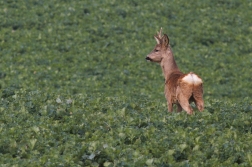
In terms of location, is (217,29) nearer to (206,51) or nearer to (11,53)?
(206,51)

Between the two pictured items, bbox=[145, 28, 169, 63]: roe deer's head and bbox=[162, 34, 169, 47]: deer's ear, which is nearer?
bbox=[162, 34, 169, 47]: deer's ear

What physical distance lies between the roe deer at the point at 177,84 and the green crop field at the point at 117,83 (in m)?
0.26

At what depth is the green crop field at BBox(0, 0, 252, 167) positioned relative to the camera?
10906 millimetres

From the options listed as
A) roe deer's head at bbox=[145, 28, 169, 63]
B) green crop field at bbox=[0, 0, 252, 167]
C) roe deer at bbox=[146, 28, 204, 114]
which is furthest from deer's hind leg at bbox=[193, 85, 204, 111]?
roe deer's head at bbox=[145, 28, 169, 63]

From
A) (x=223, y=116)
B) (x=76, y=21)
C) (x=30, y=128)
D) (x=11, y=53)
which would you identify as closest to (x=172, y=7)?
(x=76, y=21)

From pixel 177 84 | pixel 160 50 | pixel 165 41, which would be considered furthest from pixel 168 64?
pixel 177 84

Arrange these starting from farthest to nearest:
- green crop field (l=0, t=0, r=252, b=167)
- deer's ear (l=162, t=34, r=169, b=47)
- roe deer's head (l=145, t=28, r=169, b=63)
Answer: roe deer's head (l=145, t=28, r=169, b=63)
deer's ear (l=162, t=34, r=169, b=47)
green crop field (l=0, t=0, r=252, b=167)

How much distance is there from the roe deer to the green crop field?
0.26 meters

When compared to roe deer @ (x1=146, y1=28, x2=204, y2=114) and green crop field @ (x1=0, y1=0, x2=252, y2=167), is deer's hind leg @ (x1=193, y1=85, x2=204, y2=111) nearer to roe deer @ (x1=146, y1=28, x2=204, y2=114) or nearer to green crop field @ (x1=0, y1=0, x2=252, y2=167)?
roe deer @ (x1=146, y1=28, x2=204, y2=114)

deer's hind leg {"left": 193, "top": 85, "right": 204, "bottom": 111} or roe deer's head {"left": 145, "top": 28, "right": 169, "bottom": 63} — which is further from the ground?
roe deer's head {"left": 145, "top": 28, "right": 169, "bottom": 63}

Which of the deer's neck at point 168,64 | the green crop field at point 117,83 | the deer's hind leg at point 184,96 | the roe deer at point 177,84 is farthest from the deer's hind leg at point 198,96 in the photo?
the deer's neck at point 168,64

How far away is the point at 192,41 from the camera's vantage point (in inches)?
1093

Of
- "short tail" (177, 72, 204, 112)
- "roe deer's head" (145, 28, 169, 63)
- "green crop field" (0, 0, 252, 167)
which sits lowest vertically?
"green crop field" (0, 0, 252, 167)

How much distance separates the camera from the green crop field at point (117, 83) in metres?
10.9
